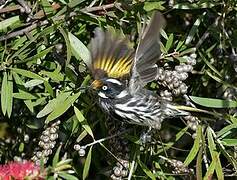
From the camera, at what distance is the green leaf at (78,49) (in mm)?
2258

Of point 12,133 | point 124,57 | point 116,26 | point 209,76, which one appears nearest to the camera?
point 124,57

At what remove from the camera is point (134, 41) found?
2.48 m

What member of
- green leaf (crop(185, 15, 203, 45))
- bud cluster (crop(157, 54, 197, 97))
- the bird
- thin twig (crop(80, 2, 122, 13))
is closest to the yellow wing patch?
the bird

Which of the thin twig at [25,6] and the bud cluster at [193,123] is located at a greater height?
the thin twig at [25,6]

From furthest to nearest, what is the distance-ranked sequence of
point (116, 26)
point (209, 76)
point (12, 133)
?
point (12, 133)
point (209, 76)
point (116, 26)

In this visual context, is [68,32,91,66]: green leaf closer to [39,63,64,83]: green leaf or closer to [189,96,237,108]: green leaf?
[39,63,64,83]: green leaf

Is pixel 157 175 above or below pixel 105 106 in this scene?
below

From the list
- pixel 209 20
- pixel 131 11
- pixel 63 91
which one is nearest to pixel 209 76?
pixel 209 20

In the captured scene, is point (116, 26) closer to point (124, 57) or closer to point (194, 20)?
point (124, 57)

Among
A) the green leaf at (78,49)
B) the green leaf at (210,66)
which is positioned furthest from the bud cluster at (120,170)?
the green leaf at (210,66)

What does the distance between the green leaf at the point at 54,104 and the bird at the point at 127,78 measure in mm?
126

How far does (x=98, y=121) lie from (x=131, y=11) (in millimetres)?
417

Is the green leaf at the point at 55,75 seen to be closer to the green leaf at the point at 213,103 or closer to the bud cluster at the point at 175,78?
the bud cluster at the point at 175,78

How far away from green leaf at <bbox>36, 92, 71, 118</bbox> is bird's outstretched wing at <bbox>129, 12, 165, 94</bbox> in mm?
228
